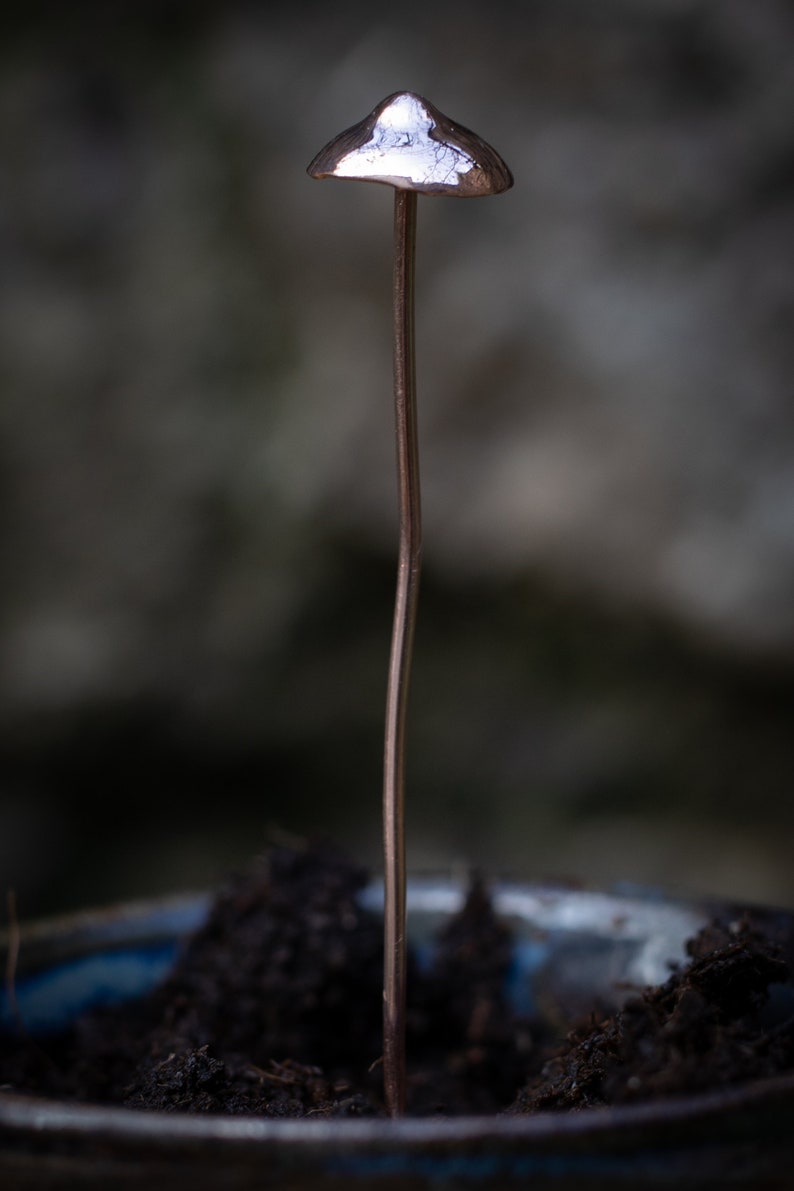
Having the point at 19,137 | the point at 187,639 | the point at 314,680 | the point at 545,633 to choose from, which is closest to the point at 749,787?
the point at 545,633

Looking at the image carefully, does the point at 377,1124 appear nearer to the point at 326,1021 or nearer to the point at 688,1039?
the point at 688,1039

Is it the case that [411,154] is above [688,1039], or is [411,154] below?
above

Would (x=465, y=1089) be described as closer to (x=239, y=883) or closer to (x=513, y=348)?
(x=239, y=883)

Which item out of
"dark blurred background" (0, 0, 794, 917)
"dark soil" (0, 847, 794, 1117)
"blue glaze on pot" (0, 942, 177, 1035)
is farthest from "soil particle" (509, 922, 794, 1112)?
"dark blurred background" (0, 0, 794, 917)

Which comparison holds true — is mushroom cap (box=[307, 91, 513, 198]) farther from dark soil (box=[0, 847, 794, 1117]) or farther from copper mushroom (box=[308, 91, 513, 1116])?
dark soil (box=[0, 847, 794, 1117])

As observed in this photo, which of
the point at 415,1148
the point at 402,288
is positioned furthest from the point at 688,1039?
the point at 402,288

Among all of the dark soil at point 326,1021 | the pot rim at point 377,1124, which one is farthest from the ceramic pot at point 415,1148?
the dark soil at point 326,1021

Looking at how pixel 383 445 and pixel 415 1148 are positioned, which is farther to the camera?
pixel 383 445
